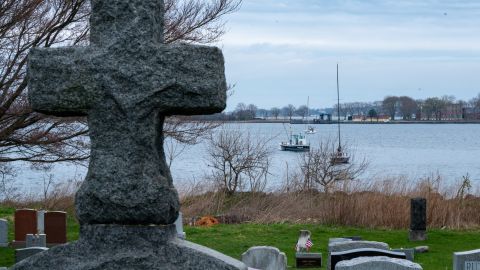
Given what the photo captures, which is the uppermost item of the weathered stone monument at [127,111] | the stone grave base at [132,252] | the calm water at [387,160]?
the weathered stone monument at [127,111]

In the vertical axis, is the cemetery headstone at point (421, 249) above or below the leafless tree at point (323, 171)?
below

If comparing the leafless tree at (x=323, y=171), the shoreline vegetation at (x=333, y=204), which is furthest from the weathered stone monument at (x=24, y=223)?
the leafless tree at (x=323, y=171)

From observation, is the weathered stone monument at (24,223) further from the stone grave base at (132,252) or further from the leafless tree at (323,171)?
the stone grave base at (132,252)

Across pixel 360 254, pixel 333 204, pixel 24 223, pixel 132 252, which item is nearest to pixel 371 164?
pixel 333 204

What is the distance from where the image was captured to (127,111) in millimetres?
5297

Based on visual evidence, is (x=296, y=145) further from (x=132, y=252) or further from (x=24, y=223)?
(x=132, y=252)

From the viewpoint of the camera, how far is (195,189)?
26.0 metres

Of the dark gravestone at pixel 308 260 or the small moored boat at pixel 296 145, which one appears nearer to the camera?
the dark gravestone at pixel 308 260

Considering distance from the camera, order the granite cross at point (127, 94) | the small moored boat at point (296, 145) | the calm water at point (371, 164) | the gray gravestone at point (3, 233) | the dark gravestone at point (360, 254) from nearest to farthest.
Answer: the granite cross at point (127, 94) < the dark gravestone at point (360, 254) < the gray gravestone at point (3, 233) < the calm water at point (371, 164) < the small moored boat at point (296, 145)

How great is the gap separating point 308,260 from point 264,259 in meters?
2.21

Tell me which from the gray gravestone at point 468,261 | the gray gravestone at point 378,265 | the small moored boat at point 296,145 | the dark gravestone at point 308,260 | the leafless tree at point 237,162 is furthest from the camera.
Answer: the small moored boat at point 296,145

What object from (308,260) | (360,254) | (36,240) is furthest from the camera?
(36,240)

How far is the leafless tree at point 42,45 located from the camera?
1559 cm

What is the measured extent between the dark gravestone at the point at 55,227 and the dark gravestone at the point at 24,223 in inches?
28.8
